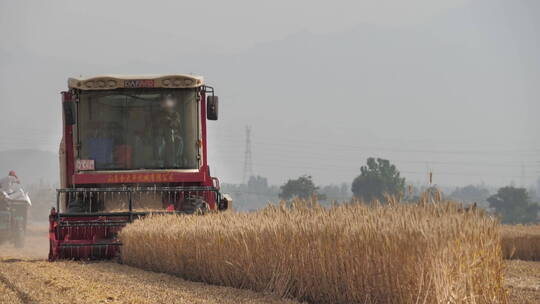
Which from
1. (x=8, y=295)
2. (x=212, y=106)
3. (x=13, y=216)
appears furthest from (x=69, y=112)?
(x=13, y=216)

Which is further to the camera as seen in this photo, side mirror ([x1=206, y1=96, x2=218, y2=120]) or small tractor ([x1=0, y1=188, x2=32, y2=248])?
small tractor ([x1=0, y1=188, x2=32, y2=248])

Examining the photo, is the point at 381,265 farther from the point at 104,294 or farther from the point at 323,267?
the point at 104,294

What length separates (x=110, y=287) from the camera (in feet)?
31.7

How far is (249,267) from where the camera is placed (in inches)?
379

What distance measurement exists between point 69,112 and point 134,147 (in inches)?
48.4

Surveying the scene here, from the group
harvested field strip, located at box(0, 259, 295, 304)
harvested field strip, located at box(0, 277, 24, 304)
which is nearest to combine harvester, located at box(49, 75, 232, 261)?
harvested field strip, located at box(0, 259, 295, 304)

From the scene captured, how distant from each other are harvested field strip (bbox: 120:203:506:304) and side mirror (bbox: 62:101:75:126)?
3842mm

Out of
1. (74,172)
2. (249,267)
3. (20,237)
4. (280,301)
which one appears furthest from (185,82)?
(20,237)

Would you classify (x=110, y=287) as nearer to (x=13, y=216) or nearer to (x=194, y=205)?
(x=194, y=205)

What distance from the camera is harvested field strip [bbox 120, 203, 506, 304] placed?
23.3 feet

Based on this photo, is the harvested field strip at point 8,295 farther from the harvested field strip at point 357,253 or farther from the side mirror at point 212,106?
the side mirror at point 212,106

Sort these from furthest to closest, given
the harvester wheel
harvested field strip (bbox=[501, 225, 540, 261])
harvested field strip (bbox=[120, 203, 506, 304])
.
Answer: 1. harvested field strip (bbox=[501, 225, 540, 261])
2. the harvester wheel
3. harvested field strip (bbox=[120, 203, 506, 304])

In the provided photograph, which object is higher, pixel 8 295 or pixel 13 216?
pixel 8 295

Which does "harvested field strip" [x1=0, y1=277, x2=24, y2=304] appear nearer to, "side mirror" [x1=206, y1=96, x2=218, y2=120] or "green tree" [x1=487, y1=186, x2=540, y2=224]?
"side mirror" [x1=206, y1=96, x2=218, y2=120]
